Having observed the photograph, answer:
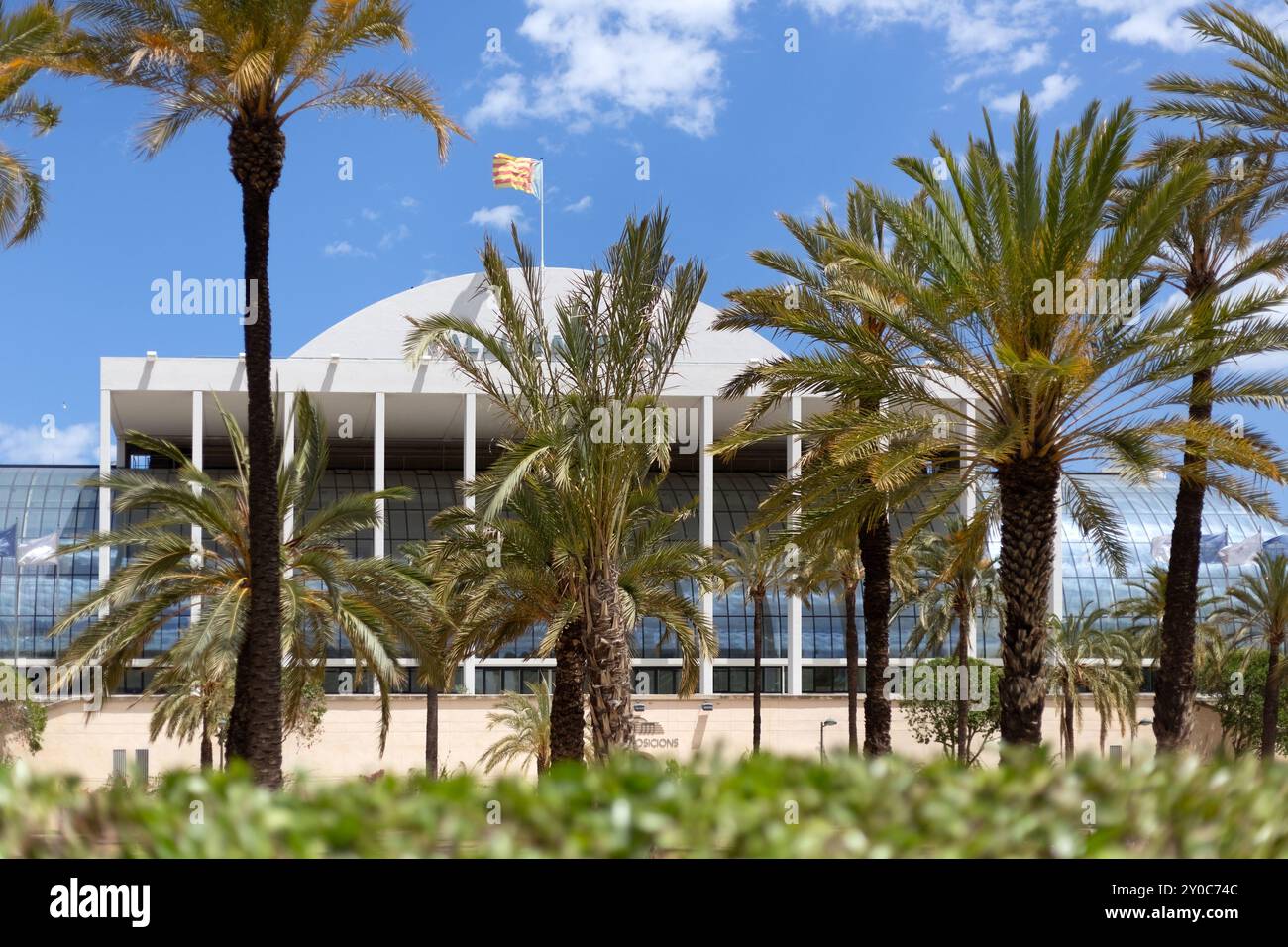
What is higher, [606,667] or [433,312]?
[433,312]

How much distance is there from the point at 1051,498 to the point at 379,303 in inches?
1608

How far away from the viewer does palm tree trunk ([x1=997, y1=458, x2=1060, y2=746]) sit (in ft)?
51.9

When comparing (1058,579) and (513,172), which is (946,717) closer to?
(1058,579)

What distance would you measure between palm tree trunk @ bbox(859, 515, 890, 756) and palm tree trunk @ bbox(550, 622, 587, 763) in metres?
5.34

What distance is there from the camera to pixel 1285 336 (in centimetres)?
1619

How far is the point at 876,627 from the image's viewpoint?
78.2 feet

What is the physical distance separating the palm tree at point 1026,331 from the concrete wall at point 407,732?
28173 millimetres

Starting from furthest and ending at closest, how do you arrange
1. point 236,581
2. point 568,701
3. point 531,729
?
point 531,729 < point 568,701 < point 236,581

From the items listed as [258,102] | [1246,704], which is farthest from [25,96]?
[1246,704]

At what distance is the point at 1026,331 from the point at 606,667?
7.11 metres

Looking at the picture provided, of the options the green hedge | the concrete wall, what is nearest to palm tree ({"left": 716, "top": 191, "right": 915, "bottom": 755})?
the green hedge

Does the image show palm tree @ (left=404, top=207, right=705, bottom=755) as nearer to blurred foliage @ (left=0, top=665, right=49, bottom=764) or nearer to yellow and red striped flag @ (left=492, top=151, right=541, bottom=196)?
blurred foliage @ (left=0, top=665, right=49, bottom=764)
